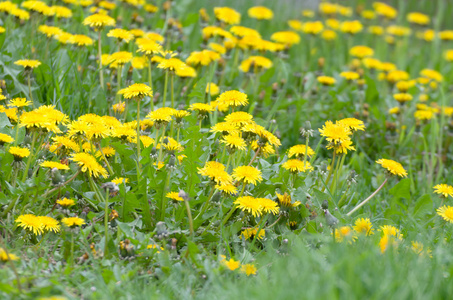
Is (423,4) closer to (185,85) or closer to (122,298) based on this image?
(185,85)

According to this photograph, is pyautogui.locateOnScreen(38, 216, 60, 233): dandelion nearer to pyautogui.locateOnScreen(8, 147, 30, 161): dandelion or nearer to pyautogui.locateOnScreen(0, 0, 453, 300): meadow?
pyautogui.locateOnScreen(0, 0, 453, 300): meadow

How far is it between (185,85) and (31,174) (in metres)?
1.57

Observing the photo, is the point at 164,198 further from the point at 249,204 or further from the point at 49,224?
the point at 49,224

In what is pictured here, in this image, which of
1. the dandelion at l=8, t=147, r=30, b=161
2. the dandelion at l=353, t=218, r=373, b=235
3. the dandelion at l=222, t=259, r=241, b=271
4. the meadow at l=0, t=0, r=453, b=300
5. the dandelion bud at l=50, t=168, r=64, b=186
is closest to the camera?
the meadow at l=0, t=0, r=453, b=300

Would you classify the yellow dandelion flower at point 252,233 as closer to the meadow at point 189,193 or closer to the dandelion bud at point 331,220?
the meadow at point 189,193

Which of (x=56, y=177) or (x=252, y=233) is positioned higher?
(x=56, y=177)

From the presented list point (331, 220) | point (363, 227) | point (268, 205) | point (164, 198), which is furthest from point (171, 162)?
point (363, 227)

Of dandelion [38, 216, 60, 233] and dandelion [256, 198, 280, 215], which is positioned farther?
dandelion [256, 198, 280, 215]

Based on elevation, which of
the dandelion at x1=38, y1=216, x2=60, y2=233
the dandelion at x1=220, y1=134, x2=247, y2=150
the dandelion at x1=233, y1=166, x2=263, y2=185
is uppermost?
the dandelion at x1=220, y1=134, x2=247, y2=150

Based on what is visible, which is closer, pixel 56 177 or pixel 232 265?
pixel 232 265

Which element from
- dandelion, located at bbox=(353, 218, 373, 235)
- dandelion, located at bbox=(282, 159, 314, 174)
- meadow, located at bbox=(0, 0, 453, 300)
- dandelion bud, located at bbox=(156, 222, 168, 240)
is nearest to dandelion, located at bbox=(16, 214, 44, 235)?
meadow, located at bbox=(0, 0, 453, 300)

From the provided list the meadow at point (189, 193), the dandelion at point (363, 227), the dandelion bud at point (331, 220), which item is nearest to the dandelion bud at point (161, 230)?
the meadow at point (189, 193)

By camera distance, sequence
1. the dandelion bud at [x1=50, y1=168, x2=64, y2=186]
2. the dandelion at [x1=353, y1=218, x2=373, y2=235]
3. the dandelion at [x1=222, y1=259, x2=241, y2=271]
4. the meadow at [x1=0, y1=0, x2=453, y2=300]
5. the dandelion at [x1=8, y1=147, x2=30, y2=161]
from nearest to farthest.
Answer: the meadow at [x1=0, y1=0, x2=453, y2=300], the dandelion at [x1=222, y1=259, x2=241, y2=271], the dandelion bud at [x1=50, y1=168, x2=64, y2=186], the dandelion at [x1=8, y1=147, x2=30, y2=161], the dandelion at [x1=353, y1=218, x2=373, y2=235]

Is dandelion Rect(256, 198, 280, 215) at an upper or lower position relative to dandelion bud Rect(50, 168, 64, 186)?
lower
